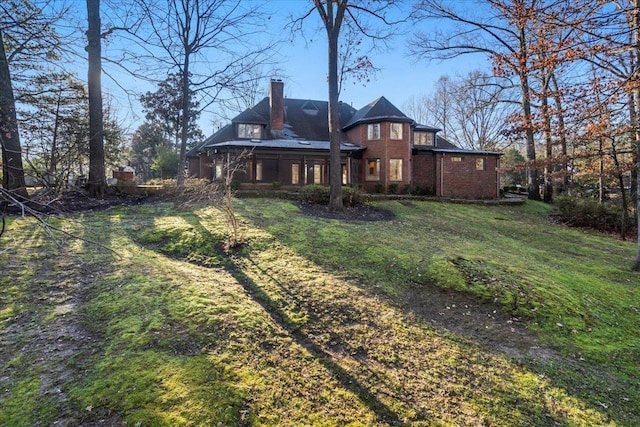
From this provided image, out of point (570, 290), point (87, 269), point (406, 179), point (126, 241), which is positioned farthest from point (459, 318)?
point (406, 179)

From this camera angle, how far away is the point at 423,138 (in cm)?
2402

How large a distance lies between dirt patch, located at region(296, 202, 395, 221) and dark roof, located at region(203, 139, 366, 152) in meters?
6.88

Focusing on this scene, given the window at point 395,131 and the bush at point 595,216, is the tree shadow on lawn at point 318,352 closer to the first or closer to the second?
the bush at point 595,216

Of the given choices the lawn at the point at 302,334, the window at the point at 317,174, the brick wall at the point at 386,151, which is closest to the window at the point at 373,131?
the brick wall at the point at 386,151

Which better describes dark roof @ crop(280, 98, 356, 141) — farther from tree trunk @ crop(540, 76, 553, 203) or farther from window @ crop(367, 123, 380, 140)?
tree trunk @ crop(540, 76, 553, 203)

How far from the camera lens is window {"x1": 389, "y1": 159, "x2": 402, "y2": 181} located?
21.4 meters

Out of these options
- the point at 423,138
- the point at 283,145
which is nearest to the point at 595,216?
the point at 423,138

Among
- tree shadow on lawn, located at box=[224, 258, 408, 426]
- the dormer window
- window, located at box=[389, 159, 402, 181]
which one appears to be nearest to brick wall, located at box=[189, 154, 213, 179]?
window, located at box=[389, 159, 402, 181]

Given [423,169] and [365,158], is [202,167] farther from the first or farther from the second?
[423,169]

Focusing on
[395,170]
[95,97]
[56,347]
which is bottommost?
[56,347]

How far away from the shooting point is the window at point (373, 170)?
2158 centimetres

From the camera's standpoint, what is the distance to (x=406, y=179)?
21500mm

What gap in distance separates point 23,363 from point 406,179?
20.4 meters

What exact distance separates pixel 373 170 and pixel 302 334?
18.5 m
